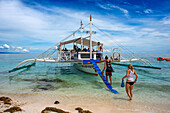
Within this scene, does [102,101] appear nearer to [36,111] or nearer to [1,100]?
[36,111]

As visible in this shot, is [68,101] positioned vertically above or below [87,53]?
below

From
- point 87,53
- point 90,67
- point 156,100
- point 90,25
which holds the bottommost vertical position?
point 156,100

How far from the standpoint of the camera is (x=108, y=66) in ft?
28.9

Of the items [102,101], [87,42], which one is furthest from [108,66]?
[87,42]

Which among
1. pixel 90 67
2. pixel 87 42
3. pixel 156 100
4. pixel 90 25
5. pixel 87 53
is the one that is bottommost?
Result: pixel 156 100

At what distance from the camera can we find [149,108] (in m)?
6.01

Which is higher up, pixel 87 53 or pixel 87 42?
pixel 87 42

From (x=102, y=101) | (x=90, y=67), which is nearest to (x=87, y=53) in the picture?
(x=90, y=67)

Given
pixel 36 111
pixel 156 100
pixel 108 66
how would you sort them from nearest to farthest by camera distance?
pixel 36 111
pixel 156 100
pixel 108 66

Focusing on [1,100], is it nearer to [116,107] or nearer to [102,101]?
[102,101]

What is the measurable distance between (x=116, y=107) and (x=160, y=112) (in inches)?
82.5

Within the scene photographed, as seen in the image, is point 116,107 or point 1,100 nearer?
point 116,107

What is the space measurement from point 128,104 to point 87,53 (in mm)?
11394

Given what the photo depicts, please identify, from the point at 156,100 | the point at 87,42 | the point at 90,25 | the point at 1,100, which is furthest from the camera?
the point at 87,42
